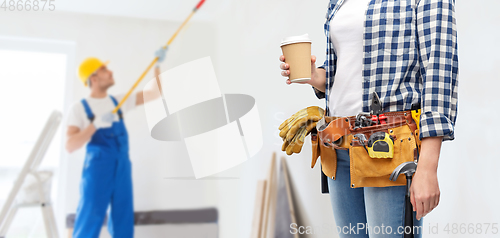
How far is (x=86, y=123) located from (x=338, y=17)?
1202 millimetres

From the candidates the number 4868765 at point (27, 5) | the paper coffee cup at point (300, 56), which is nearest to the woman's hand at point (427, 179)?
the paper coffee cup at point (300, 56)

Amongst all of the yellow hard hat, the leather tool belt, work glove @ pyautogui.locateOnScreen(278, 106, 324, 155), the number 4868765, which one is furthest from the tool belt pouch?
the number 4868765

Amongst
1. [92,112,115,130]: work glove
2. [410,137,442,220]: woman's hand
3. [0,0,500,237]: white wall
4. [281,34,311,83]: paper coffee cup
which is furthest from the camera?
[92,112,115,130]: work glove

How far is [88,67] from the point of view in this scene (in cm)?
139

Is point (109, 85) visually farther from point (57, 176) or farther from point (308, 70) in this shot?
point (308, 70)

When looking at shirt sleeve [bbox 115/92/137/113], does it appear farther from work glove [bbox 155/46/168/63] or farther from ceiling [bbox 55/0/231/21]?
ceiling [bbox 55/0/231/21]

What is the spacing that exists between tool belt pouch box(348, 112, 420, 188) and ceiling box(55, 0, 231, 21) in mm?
1285

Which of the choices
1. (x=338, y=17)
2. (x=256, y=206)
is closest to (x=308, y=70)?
(x=338, y=17)

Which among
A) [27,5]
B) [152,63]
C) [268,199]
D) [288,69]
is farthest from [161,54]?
[288,69]

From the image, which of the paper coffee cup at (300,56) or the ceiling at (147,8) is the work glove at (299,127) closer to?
the paper coffee cup at (300,56)

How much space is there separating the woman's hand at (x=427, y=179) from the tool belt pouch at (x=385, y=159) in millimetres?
26

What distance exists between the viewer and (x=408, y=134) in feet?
1.47

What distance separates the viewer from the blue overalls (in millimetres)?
1343

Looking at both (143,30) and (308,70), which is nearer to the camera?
(308,70)
